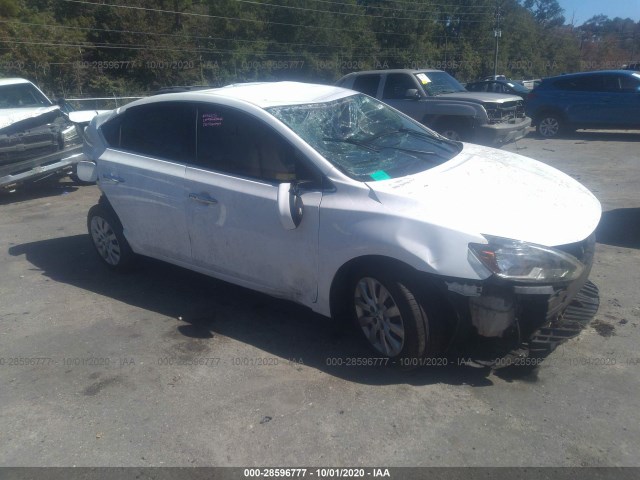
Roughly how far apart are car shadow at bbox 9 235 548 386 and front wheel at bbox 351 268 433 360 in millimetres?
163

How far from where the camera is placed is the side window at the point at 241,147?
14.2 ft

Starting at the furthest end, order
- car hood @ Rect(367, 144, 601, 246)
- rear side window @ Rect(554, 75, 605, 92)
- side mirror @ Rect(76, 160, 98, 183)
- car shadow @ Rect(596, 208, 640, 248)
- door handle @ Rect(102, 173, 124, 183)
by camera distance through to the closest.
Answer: rear side window @ Rect(554, 75, 605, 92) < car shadow @ Rect(596, 208, 640, 248) < side mirror @ Rect(76, 160, 98, 183) < door handle @ Rect(102, 173, 124, 183) < car hood @ Rect(367, 144, 601, 246)

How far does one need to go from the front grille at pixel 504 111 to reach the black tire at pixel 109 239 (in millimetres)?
8393

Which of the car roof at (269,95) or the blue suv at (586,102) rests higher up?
the car roof at (269,95)

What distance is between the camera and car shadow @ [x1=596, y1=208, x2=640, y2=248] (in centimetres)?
643

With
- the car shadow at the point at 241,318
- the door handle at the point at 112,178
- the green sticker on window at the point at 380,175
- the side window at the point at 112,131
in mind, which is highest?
the side window at the point at 112,131

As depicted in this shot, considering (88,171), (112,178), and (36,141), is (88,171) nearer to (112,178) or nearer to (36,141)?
(112,178)

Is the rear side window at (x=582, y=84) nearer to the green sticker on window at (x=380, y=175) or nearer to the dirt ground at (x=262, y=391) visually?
the dirt ground at (x=262, y=391)

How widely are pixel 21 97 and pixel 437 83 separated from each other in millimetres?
8131

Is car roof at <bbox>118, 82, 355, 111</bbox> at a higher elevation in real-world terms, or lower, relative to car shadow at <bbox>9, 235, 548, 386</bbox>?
higher

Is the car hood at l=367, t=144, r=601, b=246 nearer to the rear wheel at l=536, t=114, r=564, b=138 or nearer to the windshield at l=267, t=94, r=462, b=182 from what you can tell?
the windshield at l=267, t=94, r=462, b=182

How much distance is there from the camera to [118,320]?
502 centimetres

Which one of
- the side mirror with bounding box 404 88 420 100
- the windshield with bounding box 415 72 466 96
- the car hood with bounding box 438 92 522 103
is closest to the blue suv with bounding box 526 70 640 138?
the car hood with bounding box 438 92 522 103

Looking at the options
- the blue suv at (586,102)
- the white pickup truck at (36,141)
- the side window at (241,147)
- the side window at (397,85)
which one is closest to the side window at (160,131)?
the side window at (241,147)
